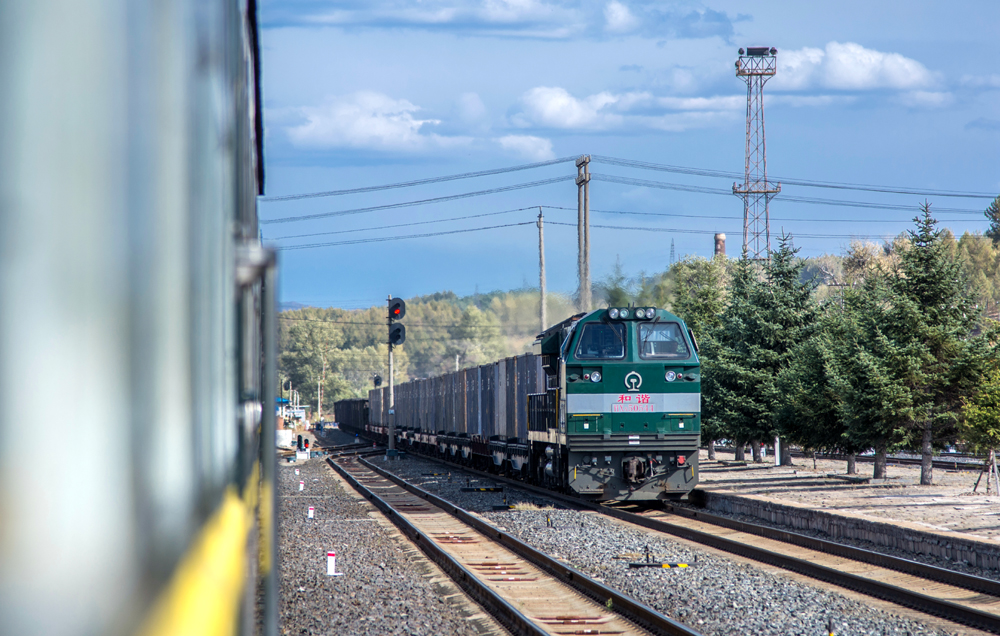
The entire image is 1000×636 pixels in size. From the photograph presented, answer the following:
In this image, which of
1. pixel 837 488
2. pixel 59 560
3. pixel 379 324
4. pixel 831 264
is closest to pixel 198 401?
pixel 59 560

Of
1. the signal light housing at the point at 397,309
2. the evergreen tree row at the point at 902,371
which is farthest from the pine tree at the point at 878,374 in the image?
the signal light housing at the point at 397,309

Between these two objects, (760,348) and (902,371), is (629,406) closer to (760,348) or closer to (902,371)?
(902,371)

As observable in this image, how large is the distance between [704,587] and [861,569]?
239 centimetres

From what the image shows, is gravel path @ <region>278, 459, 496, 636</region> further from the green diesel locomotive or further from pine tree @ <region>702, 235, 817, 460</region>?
pine tree @ <region>702, 235, 817, 460</region>

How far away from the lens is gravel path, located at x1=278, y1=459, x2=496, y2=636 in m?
9.16

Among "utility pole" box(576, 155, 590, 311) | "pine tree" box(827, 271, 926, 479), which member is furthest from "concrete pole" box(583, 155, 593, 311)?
"pine tree" box(827, 271, 926, 479)

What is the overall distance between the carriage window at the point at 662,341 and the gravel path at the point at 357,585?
19.2 ft

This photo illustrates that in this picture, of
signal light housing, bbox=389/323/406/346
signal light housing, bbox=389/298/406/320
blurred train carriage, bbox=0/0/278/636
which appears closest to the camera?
blurred train carriage, bbox=0/0/278/636

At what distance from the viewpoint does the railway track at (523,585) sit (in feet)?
29.1

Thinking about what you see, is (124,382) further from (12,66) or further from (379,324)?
(379,324)

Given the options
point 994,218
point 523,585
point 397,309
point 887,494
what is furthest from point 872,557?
point 994,218

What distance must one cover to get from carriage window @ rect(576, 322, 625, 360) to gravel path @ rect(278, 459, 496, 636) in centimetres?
491

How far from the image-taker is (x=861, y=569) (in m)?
11.5

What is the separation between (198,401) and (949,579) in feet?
35.2
